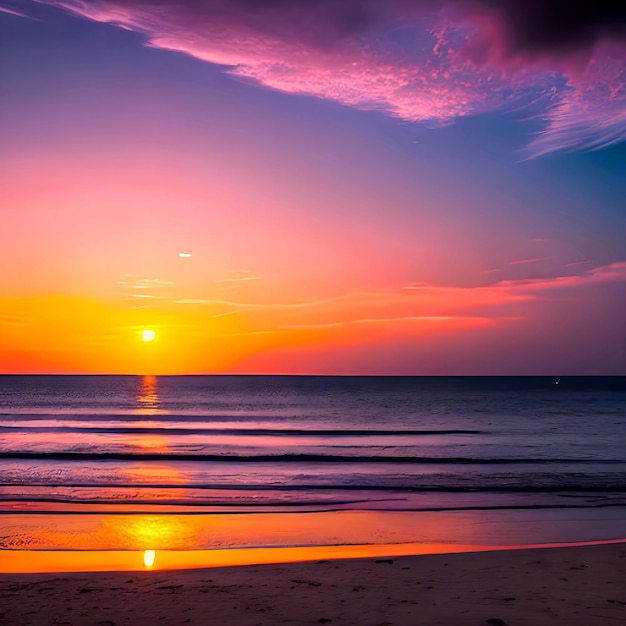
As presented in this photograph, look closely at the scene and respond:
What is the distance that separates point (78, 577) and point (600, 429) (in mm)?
49064

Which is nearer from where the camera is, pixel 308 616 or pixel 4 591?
pixel 308 616

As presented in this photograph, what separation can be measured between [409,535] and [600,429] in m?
42.7

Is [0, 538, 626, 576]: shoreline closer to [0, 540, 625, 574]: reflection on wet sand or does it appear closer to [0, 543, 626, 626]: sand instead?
[0, 540, 625, 574]: reflection on wet sand

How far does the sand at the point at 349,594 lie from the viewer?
8344mm

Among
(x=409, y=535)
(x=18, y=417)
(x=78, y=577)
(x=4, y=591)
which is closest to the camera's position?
(x=4, y=591)

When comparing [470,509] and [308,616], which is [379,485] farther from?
[308,616]

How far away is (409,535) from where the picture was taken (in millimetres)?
14062

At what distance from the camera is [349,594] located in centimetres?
934

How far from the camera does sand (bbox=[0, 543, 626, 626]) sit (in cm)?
834

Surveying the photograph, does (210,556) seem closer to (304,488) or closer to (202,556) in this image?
(202,556)

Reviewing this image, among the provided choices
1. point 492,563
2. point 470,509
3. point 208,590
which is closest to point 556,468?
point 470,509

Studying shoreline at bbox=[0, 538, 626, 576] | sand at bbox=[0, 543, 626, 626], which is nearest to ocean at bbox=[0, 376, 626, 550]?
shoreline at bbox=[0, 538, 626, 576]

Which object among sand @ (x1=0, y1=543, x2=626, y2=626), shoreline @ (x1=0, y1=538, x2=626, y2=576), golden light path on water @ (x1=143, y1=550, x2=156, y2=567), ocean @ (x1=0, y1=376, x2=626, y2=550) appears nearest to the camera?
sand @ (x1=0, y1=543, x2=626, y2=626)

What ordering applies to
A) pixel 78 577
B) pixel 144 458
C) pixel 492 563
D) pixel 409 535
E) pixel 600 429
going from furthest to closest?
pixel 600 429
pixel 144 458
pixel 409 535
pixel 492 563
pixel 78 577
